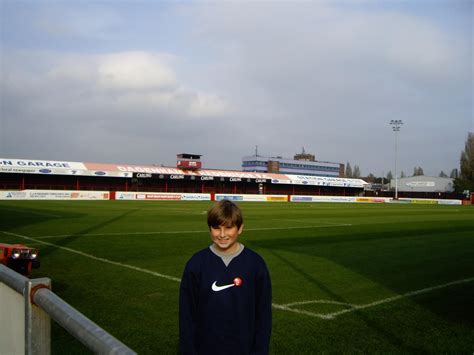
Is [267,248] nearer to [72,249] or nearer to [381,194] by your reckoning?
[72,249]

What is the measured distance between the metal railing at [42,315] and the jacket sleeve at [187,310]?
84 centimetres

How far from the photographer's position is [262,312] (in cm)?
316

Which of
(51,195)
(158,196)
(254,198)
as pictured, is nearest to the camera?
(51,195)

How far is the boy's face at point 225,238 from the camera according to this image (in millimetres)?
3119

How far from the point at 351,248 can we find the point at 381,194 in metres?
80.2

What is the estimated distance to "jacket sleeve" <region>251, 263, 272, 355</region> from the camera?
3107 mm

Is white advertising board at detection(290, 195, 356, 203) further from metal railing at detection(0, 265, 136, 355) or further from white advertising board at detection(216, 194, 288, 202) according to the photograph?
metal railing at detection(0, 265, 136, 355)

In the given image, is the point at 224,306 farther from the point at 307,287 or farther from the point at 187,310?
the point at 307,287

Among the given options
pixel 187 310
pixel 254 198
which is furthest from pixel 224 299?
pixel 254 198

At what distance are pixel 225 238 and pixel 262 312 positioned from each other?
58cm

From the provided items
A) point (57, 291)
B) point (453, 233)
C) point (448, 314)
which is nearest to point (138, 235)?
point (57, 291)

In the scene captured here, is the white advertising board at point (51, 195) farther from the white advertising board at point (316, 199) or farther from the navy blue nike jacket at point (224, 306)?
the navy blue nike jacket at point (224, 306)

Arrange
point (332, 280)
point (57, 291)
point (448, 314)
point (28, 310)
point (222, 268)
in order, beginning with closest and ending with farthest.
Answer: point (28, 310) → point (222, 268) → point (448, 314) → point (57, 291) → point (332, 280)

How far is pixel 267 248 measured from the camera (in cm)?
1408
